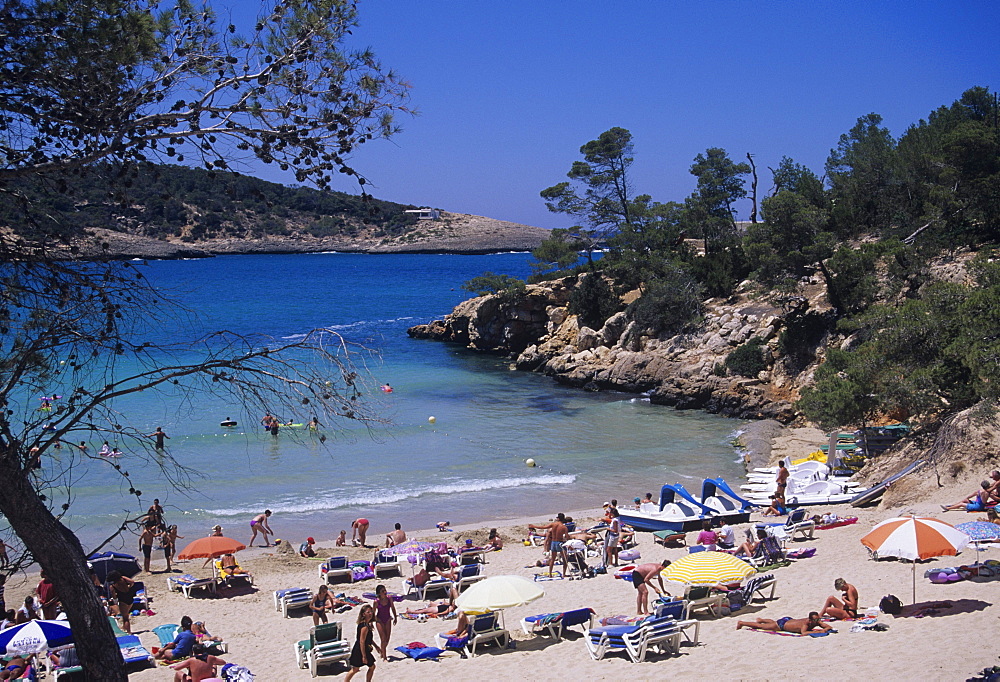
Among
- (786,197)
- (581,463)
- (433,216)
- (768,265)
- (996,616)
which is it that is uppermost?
(433,216)

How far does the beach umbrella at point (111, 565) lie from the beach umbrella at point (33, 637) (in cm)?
334

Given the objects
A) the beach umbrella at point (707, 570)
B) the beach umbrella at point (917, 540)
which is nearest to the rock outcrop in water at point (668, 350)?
the beach umbrella at point (707, 570)

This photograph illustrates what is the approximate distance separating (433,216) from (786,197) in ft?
517

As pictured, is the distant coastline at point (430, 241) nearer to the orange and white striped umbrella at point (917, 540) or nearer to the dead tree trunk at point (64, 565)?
the orange and white striped umbrella at point (917, 540)

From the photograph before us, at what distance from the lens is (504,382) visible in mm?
38594

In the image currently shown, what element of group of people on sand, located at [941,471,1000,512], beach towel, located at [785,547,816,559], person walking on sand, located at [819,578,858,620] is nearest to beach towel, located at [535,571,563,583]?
beach towel, located at [785,547,816,559]

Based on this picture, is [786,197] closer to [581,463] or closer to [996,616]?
[581,463]

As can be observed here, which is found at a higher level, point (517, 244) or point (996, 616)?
point (517, 244)

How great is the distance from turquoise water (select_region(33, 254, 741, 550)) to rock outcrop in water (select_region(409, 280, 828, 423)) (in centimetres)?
127

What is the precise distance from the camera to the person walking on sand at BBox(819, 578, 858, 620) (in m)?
10.4

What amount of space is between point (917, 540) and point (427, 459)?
16.5m

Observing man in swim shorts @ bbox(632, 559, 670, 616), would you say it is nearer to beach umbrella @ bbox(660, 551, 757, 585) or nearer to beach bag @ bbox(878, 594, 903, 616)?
beach umbrella @ bbox(660, 551, 757, 585)

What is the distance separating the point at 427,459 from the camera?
82.1ft

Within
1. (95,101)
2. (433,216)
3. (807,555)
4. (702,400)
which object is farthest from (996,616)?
(433,216)
